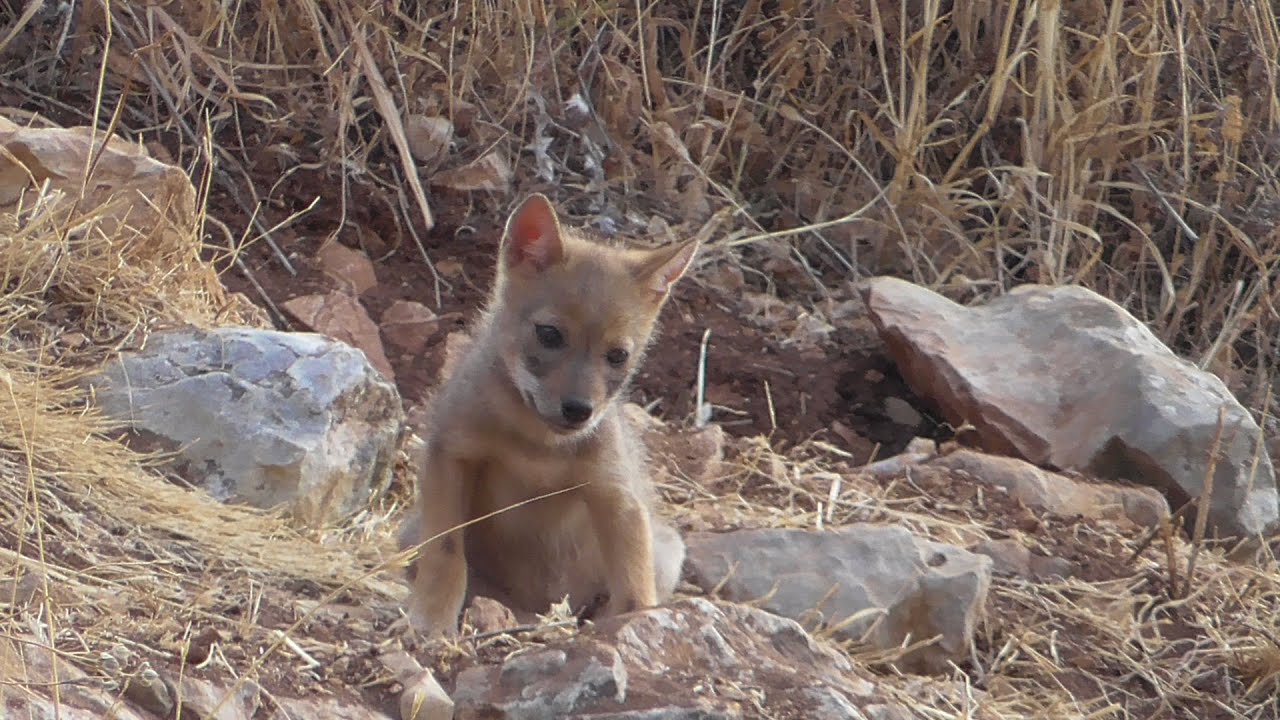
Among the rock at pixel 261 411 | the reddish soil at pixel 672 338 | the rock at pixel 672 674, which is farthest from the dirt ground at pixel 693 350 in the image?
the rock at pixel 672 674

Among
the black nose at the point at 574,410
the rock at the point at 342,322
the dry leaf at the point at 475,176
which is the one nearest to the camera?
the black nose at the point at 574,410

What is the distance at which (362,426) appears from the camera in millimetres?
5402

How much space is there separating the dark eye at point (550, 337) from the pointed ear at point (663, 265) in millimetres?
340

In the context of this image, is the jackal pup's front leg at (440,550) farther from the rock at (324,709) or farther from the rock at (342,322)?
the rock at (342,322)

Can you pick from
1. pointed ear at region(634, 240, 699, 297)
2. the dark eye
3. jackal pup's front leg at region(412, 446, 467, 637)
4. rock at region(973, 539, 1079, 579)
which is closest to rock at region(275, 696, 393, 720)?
jackal pup's front leg at region(412, 446, 467, 637)

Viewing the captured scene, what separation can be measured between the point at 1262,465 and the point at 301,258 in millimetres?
3986

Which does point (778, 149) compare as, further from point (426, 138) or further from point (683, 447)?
point (683, 447)

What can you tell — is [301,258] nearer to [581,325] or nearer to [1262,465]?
[581,325]

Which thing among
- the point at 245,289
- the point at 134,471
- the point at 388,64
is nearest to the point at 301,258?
the point at 245,289

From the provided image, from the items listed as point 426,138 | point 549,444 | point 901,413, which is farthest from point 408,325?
point 549,444

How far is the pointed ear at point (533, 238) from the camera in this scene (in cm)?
484

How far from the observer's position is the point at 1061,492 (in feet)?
20.3

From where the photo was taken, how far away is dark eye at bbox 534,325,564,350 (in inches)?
185

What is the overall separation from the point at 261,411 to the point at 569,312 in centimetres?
108
